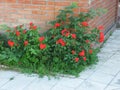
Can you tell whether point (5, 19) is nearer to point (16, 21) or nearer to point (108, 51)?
point (16, 21)

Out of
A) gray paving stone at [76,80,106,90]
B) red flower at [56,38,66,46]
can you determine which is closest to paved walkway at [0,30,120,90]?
gray paving stone at [76,80,106,90]

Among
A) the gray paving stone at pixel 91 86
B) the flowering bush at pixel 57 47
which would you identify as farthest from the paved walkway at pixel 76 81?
the flowering bush at pixel 57 47

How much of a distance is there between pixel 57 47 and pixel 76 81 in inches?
24.1

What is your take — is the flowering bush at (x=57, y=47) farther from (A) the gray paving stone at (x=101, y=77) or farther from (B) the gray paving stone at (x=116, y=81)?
(B) the gray paving stone at (x=116, y=81)

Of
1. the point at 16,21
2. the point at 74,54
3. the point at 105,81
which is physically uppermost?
the point at 16,21

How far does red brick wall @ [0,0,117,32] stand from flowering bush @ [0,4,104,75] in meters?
A: 0.19

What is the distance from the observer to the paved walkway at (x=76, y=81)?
4.05m

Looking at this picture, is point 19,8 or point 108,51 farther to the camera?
point 108,51

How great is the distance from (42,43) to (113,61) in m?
1.28

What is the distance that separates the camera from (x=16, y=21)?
207 inches

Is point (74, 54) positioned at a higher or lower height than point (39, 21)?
lower

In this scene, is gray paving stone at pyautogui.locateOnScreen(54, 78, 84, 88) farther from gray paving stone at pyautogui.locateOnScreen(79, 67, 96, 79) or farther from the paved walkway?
gray paving stone at pyautogui.locateOnScreen(79, 67, 96, 79)

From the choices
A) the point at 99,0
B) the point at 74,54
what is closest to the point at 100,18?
the point at 99,0

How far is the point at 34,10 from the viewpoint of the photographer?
507 cm
